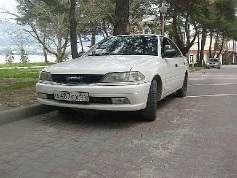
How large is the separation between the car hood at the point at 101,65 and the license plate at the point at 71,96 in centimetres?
33

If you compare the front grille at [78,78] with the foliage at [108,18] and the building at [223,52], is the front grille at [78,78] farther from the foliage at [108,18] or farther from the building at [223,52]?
the building at [223,52]

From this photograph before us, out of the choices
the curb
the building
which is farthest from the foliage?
the building

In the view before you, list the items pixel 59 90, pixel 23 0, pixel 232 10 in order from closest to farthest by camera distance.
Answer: pixel 59 90
pixel 23 0
pixel 232 10

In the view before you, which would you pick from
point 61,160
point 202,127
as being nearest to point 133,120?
point 202,127

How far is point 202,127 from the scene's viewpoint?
4969 mm

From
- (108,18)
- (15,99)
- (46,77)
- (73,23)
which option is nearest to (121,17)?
(73,23)

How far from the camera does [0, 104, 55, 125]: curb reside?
5156 millimetres

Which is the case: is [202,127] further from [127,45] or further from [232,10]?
[232,10]

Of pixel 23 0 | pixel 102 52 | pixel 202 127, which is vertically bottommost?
pixel 202 127

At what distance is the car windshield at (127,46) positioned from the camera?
20.1 feet

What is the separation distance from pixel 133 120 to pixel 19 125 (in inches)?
72.9

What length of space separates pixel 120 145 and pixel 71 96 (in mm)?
1217

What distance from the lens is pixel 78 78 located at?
191 inches

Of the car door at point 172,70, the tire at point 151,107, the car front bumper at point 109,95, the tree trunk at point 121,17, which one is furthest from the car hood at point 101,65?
the tree trunk at point 121,17
